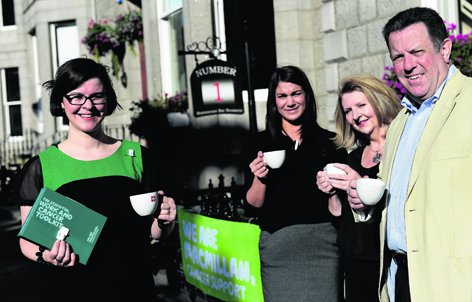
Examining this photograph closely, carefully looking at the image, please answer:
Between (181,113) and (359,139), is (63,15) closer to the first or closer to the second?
(181,113)

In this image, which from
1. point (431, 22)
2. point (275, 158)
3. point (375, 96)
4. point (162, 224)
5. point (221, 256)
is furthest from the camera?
point (221, 256)

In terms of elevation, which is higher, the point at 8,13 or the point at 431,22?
the point at 8,13

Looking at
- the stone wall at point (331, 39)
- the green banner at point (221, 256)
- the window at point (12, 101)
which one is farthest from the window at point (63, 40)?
the green banner at point (221, 256)

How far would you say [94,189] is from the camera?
2.47 m

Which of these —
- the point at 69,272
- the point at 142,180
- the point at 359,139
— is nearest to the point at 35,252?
the point at 69,272

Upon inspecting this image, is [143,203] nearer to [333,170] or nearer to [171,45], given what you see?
[333,170]

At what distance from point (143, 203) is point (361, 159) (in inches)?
59.2

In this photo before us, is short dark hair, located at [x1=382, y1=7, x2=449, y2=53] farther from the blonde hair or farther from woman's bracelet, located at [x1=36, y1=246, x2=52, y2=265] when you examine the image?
woman's bracelet, located at [x1=36, y1=246, x2=52, y2=265]

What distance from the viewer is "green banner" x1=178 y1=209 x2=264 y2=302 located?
12.2 feet

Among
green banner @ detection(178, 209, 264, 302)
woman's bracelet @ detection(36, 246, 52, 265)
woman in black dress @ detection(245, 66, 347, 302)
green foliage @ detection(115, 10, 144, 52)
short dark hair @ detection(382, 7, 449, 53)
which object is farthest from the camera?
green foliage @ detection(115, 10, 144, 52)

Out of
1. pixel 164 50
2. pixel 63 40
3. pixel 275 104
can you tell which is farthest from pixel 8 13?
pixel 275 104

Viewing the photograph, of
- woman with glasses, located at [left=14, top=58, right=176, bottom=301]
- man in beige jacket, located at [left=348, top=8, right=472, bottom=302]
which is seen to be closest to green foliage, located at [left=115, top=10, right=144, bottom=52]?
woman with glasses, located at [left=14, top=58, right=176, bottom=301]

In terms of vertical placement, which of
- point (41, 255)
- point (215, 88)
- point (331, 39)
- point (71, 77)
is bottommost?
point (41, 255)

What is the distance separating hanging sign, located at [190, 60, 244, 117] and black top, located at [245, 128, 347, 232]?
4866mm
